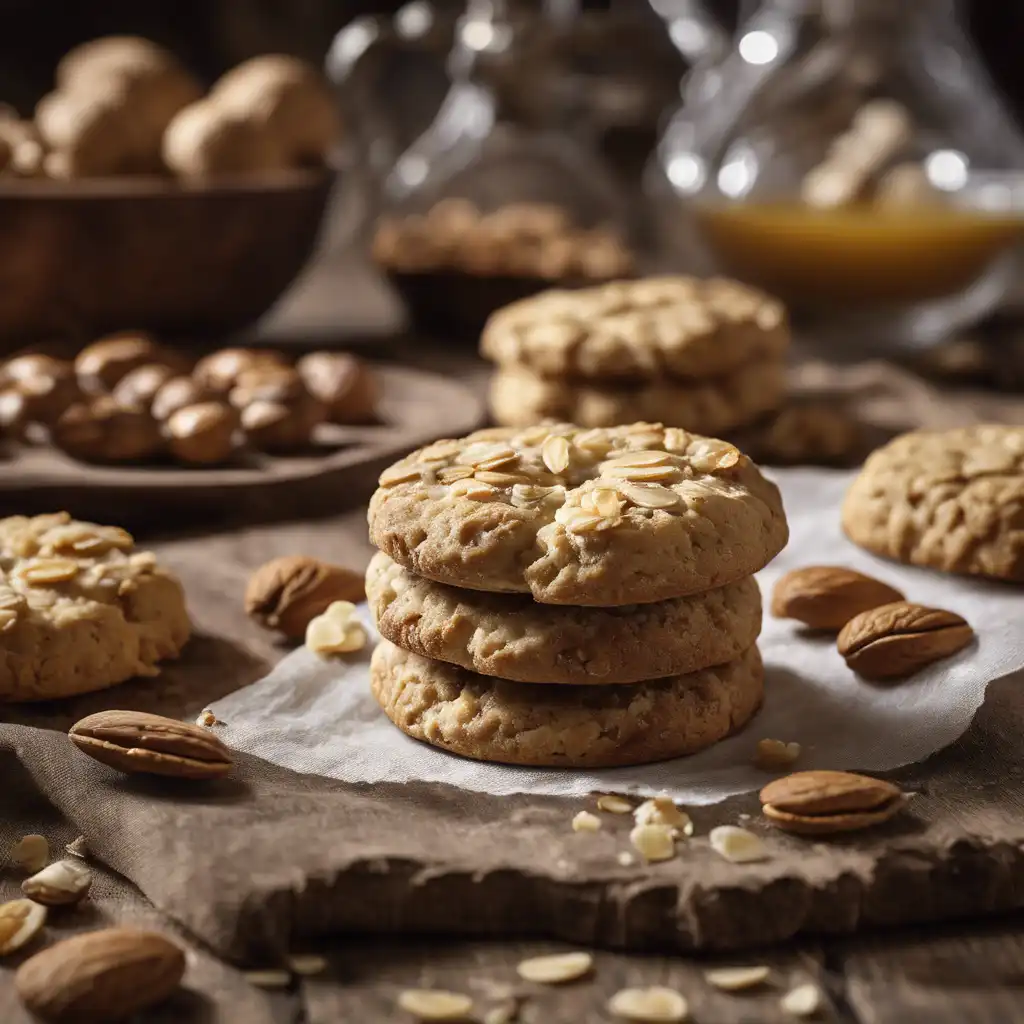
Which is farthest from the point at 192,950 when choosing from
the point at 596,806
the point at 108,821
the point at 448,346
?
the point at 448,346

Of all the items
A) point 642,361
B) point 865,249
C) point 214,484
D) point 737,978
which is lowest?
point 737,978

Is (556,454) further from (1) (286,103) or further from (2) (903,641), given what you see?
(1) (286,103)

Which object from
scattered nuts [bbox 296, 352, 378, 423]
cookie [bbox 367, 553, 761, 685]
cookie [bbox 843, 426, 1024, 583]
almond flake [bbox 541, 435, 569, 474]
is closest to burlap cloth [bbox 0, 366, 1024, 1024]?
cookie [bbox 367, 553, 761, 685]

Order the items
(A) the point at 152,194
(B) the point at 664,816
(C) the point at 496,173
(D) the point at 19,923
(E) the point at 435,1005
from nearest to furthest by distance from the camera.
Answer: (E) the point at 435,1005, (D) the point at 19,923, (B) the point at 664,816, (A) the point at 152,194, (C) the point at 496,173

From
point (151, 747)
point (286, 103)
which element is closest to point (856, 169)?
point (286, 103)

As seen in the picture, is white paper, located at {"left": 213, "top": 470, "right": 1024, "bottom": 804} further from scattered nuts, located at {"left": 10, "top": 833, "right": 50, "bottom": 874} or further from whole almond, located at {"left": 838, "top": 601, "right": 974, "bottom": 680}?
scattered nuts, located at {"left": 10, "top": 833, "right": 50, "bottom": 874}

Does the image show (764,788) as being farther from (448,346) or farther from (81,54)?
(81,54)
